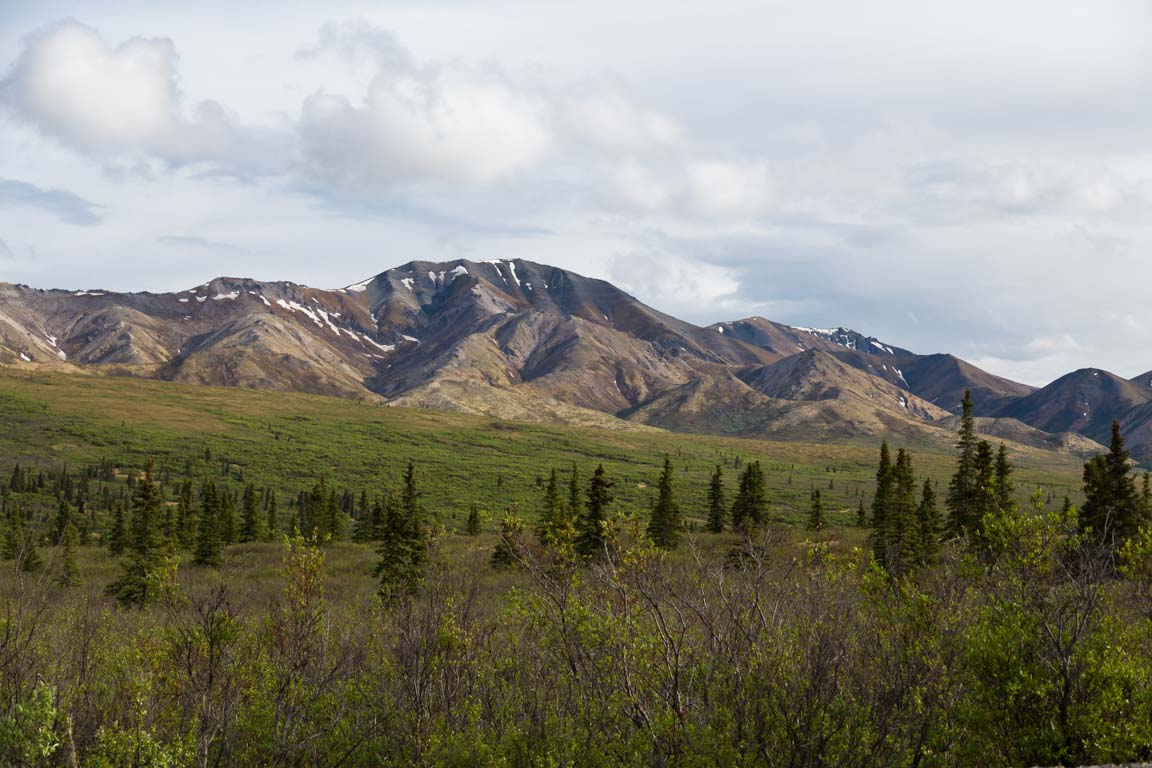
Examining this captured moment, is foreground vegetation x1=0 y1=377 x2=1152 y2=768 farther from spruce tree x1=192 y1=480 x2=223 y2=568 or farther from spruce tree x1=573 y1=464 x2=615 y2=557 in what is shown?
spruce tree x1=192 y1=480 x2=223 y2=568

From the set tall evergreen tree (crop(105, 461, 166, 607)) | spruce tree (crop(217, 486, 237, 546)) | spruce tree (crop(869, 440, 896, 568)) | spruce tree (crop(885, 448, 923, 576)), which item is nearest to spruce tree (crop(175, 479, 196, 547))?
spruce tree (crop(217, 486, 237, 546))

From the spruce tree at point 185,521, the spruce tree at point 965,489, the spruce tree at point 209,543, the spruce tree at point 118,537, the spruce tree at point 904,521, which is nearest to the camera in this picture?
the spruce tree at point 904,521

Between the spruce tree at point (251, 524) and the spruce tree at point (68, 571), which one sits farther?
the spruce tree at point (251, 524)

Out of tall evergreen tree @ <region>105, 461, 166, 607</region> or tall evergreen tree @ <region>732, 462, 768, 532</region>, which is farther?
tall evergreen tree @ <region>732, 462, 768, 532</region>

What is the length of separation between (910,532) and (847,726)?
45.4 m

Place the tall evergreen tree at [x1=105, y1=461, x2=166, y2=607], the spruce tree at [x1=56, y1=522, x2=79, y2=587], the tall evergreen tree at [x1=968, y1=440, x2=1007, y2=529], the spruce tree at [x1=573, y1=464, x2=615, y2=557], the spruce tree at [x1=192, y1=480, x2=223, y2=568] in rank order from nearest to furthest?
1. the tall evergreen tree at [x1=105, y1=461, x2=166, y2=607]
2. the tall evergreen tree at [x1=968, y1=440, x2=1007, y2=529]
3. the spruce tree at [x1=56, y1=522, x2=79, y2=587]
4. the spruce tree at [x1=573, y1=464, x2=615, y2=557]
5. the spruce tree at [x1=192, y1=480, x2=223, y2=568]

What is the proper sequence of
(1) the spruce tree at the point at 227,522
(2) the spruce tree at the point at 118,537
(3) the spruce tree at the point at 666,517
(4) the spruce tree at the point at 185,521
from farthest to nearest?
(1) the spruce tree at the point at 227,522 → (2) the spruce tree at the point at 118,537 → (4) the spruce tree at the point at 185,521 → (3) the spruce tree at the point at 666,517

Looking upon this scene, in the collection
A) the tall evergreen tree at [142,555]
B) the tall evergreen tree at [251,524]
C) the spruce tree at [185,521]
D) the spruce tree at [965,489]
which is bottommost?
the tall evergreen tree at [251,524]

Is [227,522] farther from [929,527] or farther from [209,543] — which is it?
[929,527]

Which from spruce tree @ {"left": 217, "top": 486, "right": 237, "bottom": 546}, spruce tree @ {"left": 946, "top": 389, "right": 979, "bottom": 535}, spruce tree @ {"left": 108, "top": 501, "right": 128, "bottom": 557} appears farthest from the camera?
spruce tree @ {"left": 217, "top": 486, "right": 237, "bottom": 546}

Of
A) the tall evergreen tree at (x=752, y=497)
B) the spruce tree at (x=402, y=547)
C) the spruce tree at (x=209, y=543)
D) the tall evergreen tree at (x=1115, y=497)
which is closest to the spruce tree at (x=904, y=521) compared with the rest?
the tall evergreen tree at (x=1115, y=497)

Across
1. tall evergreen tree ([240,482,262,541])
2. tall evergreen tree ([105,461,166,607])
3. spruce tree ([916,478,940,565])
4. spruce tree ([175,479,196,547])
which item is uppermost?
spruce tree ([916,478,940,565])

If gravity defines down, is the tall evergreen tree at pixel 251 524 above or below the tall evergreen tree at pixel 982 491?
below

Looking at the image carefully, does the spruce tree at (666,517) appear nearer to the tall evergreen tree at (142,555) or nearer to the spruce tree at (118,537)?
the tall evergreen tree at (142,555)
